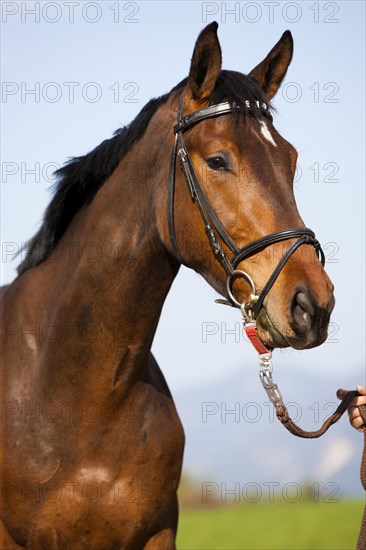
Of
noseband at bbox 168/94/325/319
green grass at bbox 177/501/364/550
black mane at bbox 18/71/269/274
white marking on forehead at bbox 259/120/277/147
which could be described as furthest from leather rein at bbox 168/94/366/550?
green grass at bbox 177/501/364/550

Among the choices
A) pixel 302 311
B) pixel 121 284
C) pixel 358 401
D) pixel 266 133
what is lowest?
pixel 358 401

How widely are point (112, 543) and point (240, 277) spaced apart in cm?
168

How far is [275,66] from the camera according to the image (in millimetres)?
4570

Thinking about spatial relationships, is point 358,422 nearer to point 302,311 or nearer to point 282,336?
point 282,336

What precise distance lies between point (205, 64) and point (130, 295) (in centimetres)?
135

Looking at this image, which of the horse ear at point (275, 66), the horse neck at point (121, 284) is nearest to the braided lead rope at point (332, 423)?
the horse neck at point (121, 284)

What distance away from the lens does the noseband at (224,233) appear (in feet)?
12.0

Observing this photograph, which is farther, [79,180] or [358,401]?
[79,180]

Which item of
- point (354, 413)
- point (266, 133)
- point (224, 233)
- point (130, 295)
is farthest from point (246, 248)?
point (354, 413)

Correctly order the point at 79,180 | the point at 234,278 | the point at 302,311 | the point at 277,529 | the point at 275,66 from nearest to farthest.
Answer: the point at 302,311
the point at 234,278
the point at 275,66
the point at 79,180
the point at 277,529

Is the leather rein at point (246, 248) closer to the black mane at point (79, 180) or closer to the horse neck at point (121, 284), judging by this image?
the horse neck at point (121, 284)

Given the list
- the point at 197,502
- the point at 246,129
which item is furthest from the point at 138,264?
the point at 197,502

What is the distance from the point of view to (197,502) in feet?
108

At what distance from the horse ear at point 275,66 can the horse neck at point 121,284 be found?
0.68 metres
